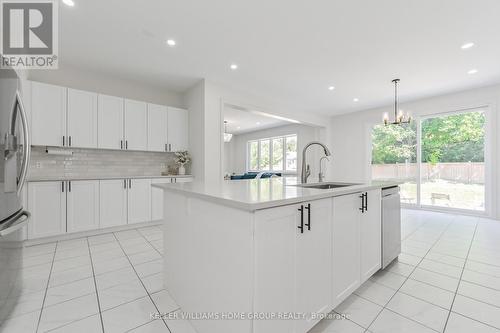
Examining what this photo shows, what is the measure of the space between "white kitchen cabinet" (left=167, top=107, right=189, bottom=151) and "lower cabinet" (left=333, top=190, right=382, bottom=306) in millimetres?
3487

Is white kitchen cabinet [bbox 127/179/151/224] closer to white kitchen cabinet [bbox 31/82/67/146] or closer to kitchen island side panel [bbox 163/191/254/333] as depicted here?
white kitchen cabinet [bbox 31/82/67/146]

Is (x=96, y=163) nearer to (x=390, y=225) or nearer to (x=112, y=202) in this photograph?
(x=112, y=202)

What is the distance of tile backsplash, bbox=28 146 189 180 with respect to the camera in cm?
324

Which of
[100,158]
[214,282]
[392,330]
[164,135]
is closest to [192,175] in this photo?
[164,135]

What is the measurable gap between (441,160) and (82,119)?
723 centimetres

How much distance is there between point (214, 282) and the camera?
1.18 m

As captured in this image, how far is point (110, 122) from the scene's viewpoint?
139 inches

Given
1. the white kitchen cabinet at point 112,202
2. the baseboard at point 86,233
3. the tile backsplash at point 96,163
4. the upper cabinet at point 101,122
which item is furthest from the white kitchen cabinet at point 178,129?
the baseboard at point 86,233

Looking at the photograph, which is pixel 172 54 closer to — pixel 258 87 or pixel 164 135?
pixel 164 135

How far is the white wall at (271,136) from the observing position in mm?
7215

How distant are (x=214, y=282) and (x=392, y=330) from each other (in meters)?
1.15

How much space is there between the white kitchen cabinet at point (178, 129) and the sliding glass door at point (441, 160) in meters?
5.28

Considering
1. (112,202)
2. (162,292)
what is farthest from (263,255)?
(112,202)

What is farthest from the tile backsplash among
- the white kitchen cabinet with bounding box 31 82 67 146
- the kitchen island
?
the kitchen island
